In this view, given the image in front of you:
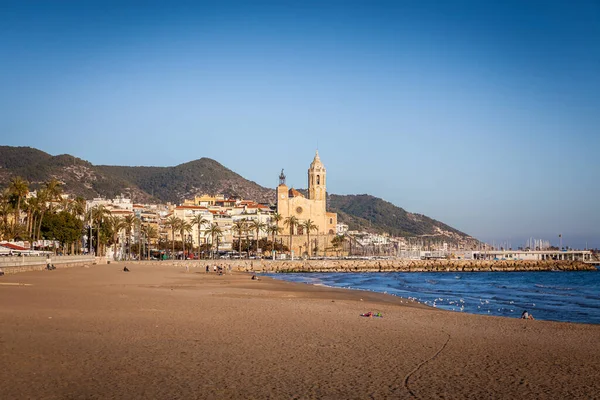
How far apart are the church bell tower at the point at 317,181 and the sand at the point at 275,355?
117 meters

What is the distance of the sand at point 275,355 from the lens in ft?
29.8

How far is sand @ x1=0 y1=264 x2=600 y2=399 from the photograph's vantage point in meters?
9.07

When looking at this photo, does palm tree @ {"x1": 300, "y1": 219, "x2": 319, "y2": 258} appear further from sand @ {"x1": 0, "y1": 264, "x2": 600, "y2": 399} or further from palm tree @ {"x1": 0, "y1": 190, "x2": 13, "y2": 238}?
sand @ {"x1": 0, "y1": 264, "x2": 600, "y2": 399}

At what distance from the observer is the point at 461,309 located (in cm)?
2722

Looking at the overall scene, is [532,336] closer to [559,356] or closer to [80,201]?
[559,356]

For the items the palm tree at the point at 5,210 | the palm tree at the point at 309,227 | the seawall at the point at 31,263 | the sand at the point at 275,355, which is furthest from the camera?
the palm tree at the point at 309,227

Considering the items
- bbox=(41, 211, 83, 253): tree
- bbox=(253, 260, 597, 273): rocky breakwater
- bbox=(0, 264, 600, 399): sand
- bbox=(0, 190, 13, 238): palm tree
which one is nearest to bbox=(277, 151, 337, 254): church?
bbox=(253, 260, 597, 273): rocky breakwater

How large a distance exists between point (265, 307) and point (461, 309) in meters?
9.83

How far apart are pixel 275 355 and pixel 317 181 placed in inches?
4957

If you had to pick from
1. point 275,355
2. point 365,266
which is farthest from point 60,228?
point 275,355

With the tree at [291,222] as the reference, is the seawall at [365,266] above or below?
below

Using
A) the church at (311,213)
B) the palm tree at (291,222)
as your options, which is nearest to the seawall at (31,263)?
the palm tree at (291,222)

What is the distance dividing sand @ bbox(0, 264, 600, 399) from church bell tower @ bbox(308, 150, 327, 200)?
116953mm

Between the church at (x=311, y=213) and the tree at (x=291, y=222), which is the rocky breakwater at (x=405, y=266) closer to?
the tree at (x=291, y=222)
